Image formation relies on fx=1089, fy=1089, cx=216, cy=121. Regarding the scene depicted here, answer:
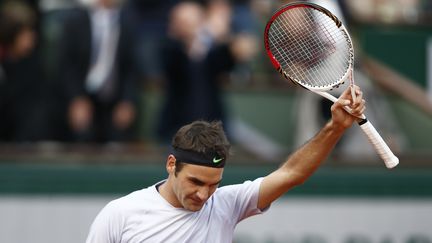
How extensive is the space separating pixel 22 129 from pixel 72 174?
0.71 m

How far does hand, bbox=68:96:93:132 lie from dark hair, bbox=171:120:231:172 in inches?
183

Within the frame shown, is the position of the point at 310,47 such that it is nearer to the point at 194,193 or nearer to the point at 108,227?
the point at 194,193

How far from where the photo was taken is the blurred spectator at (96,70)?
32.0 ft

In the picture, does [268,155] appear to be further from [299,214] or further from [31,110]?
[31,110]

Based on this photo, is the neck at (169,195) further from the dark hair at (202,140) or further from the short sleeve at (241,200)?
the short sleeve at (241,200)

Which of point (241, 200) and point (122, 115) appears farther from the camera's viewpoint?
point (122, 115)

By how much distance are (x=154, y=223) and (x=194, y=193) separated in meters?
0.28

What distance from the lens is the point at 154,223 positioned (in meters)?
5.16

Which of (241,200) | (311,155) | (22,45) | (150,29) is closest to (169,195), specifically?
(241,200)

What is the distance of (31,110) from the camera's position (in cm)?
972

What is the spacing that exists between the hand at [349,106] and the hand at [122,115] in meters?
5.10

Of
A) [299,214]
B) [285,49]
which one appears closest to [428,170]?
[299,214]

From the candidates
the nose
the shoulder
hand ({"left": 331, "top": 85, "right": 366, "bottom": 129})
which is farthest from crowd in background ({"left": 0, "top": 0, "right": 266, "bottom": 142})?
hand ({"left": 331, "top": 85, "right": 366, "bottom": 129})

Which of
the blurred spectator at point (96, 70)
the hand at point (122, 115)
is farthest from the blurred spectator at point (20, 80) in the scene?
the hand at point (122, 115)
